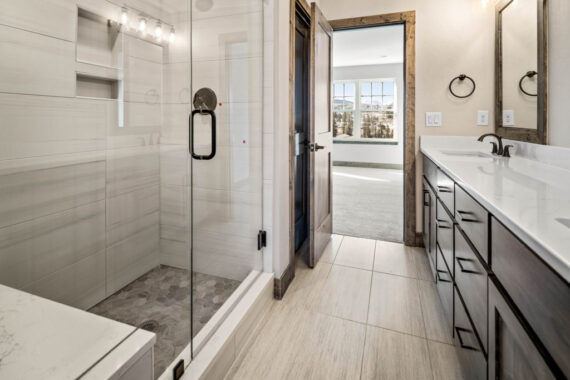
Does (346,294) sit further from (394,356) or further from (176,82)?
(176,82)

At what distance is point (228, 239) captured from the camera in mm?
1748

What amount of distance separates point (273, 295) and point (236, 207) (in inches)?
24.4

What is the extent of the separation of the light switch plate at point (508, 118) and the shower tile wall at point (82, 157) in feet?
7.42

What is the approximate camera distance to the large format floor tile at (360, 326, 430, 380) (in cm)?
135

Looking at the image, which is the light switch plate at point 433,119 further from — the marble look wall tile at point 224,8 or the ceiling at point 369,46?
the ceiling at point 369,46

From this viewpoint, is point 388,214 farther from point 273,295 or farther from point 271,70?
point 271,70

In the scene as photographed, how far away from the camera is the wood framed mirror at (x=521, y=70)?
6.01 feet

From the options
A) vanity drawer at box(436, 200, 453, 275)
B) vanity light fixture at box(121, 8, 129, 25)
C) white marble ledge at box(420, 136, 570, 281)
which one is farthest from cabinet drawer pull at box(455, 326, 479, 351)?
vanity light fixture at box(121, 8, 129, 25)

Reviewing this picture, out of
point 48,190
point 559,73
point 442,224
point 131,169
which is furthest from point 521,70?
point 48,190

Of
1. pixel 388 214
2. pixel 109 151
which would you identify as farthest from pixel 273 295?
pixel 388 214

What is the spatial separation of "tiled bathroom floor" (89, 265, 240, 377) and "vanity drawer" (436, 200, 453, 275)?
117cm

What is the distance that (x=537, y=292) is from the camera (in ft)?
2.08

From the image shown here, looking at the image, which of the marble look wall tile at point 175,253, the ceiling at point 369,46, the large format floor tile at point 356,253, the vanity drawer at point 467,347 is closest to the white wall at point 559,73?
the vanity drawer at point 467,347

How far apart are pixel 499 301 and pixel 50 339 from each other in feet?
3.51
